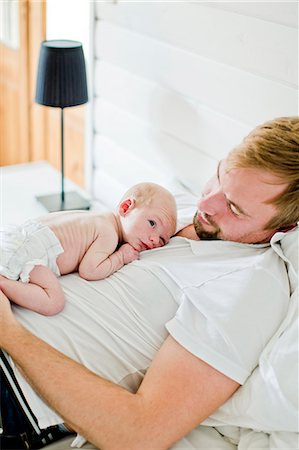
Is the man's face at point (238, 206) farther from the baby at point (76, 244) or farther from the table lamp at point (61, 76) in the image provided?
the table lamp at point (61, 76)

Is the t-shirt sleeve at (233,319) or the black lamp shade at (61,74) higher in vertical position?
the black lamp shade at (61,74)

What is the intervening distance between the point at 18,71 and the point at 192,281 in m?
2.49

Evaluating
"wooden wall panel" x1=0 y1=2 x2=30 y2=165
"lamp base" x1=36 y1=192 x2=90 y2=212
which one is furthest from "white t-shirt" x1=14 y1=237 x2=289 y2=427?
"wooden wall panel" x1=0 y1=2 x2=30 y2=165

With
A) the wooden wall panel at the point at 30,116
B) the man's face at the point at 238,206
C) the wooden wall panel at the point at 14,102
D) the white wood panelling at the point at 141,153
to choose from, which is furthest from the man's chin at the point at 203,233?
the wooden wall panel at the point at 14,102

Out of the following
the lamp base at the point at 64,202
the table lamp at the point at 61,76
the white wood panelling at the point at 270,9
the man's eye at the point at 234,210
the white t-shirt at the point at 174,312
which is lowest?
the lamp base at the point at 64,202

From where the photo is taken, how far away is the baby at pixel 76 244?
1275mm

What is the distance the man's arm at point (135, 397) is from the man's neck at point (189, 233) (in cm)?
36

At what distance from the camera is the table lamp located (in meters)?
2.11

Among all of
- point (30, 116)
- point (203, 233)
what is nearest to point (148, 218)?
point (203, 233)

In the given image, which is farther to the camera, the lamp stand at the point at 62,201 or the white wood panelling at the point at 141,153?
the lamp stand at the point at 62,201

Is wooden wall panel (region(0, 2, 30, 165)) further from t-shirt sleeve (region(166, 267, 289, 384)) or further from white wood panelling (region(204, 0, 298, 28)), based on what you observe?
t-shirt sleeve (region(166, 267, 289, 384))

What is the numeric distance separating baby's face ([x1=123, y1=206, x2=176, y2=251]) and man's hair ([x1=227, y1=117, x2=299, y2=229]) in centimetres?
20

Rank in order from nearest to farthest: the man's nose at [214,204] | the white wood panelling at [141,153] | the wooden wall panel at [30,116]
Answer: the man's nose at [214,204]
the white wood panelling at [141,153]
the wooden wall panel at [30,116]

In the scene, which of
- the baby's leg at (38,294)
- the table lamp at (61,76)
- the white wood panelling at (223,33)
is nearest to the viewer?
the baby's leg at (38,294)
